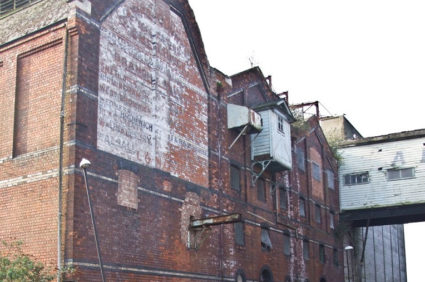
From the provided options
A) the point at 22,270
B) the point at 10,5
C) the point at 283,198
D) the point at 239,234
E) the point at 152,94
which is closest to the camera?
the point at 22,270

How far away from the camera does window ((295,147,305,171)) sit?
3266 centimetres

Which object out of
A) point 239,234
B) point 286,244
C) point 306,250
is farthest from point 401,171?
point 239,234

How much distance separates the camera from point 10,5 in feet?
71.6

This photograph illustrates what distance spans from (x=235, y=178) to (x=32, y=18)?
1102 centimetres

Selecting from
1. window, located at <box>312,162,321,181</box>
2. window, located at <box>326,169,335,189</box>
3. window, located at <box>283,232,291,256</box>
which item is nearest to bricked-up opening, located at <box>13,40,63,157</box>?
window, located at <box>283,232,291,256</box>

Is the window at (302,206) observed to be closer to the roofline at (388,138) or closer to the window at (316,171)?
the window at (316,171)

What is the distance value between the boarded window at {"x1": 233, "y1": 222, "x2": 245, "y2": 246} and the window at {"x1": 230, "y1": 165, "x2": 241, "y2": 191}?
156cm

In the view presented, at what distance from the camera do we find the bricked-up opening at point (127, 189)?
18.8m

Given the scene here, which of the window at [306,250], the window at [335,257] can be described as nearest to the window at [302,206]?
the window at [306,250]

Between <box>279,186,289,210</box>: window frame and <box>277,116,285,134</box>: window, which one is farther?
<box>279,186,289,210</box>: window frame

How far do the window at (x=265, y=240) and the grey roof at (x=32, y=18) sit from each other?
13.9 metres

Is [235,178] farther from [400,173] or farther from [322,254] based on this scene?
[400,173]

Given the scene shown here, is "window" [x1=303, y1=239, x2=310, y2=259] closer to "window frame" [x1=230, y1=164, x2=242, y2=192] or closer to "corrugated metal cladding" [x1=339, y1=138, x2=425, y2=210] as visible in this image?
"corrugated metal cladding" [x1=339, y1=138, x2=425, y2=210]

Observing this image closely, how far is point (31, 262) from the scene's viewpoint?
15.8 m
